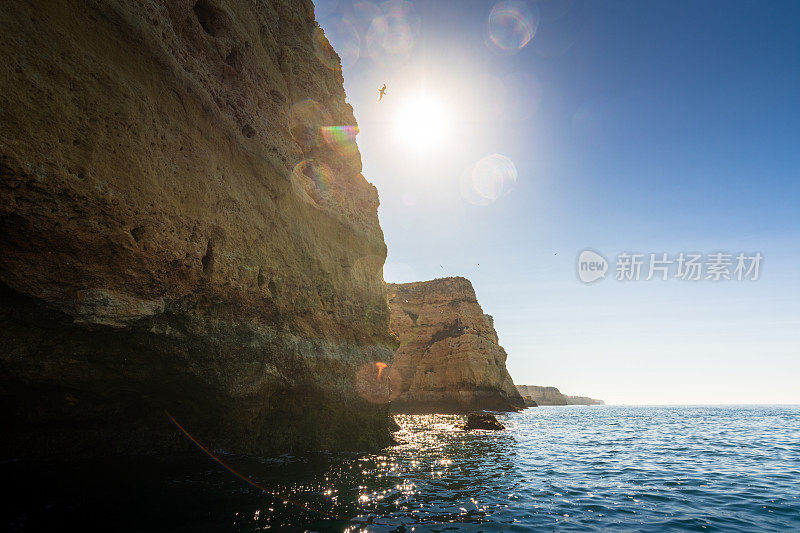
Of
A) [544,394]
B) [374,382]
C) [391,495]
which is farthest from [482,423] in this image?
[544,394]

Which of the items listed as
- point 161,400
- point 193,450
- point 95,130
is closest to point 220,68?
point 95,130

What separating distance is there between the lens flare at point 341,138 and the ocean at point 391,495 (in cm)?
1393

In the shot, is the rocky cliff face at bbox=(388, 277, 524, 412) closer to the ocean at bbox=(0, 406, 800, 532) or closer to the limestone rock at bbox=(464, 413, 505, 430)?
the limestone rock at bbox=(464, 413, 505, 430)

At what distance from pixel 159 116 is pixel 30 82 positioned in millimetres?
2457

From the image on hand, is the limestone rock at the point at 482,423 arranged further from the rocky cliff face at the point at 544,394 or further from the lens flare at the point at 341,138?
the rocky cliff face at the point at 544,394

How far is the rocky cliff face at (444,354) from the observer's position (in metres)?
46.8

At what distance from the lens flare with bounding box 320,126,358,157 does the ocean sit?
45.7ft

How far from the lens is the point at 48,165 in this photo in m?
5.79

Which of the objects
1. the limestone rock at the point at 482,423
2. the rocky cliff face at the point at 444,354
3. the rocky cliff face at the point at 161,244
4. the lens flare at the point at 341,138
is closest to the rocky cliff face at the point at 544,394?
the rocky cliff face at the point at 444,354

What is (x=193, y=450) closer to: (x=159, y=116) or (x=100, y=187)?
(x=100, y=187)

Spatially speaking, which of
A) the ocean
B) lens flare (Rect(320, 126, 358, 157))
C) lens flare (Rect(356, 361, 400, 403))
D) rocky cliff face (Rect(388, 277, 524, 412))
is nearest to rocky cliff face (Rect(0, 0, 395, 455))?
lens flare (Rect(356, 361, 400, 403))

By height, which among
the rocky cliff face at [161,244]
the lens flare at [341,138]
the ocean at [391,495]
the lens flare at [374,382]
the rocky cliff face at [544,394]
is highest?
the lens flare at [341,138]

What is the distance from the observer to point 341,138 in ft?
59.7

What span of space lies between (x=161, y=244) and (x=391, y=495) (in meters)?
7.70
